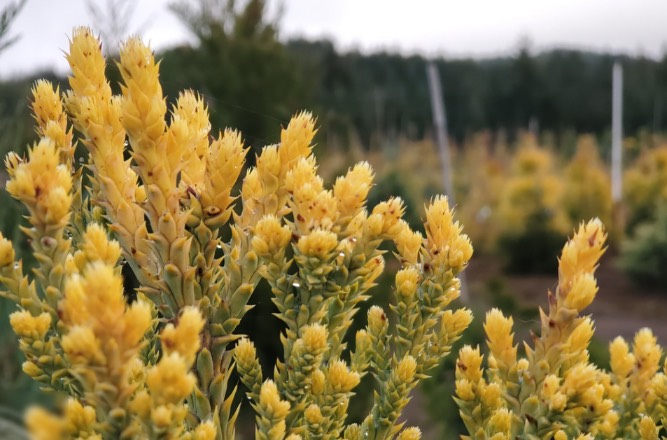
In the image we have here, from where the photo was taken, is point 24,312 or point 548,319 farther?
point 548,319

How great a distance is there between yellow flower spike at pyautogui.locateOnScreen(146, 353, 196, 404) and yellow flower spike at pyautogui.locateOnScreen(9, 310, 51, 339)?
364mm

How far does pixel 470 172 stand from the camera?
63.0 ft

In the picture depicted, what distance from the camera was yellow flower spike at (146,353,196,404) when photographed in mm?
829

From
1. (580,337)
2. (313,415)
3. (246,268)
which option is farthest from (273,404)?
(580,337)

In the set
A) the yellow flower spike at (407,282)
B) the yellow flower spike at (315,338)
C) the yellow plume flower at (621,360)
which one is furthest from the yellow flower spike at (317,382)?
the yellow plume flower at (621,360)

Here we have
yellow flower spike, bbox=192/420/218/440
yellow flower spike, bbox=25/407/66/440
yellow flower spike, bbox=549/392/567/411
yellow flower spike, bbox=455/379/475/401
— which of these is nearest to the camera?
yellow flower spike, bbox=25/407/66/440

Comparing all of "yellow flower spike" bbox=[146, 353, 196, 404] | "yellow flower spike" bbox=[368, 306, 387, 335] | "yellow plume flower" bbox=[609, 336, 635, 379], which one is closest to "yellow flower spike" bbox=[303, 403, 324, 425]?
"yellow flower spike" bbox=[368, 306, 387, 335]

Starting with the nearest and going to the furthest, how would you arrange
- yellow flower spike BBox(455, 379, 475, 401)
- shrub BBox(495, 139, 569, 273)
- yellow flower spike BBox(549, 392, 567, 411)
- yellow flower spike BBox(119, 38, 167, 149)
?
yellow flower spike BBox(119, 38, 167, 149), yellow flower spike BBox(549, 392, 567, 411), yellow flower spike BBox(455, 379, 475, 401), shrub BBox(495, 139, 569, 273)

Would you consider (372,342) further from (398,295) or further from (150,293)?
(150,293)

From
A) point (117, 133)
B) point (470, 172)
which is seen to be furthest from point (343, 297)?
point (470, 172)

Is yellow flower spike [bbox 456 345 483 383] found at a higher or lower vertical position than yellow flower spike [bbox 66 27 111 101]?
lower

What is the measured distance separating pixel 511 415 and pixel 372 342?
1.07 ft

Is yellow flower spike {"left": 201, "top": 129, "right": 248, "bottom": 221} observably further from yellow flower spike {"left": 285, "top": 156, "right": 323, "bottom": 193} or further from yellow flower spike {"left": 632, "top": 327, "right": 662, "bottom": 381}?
yellow flower spike {"left": 632, "top": 327, "right": 662, "bottom": 381}

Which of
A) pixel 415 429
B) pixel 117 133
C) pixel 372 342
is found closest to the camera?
pixel 117 133
